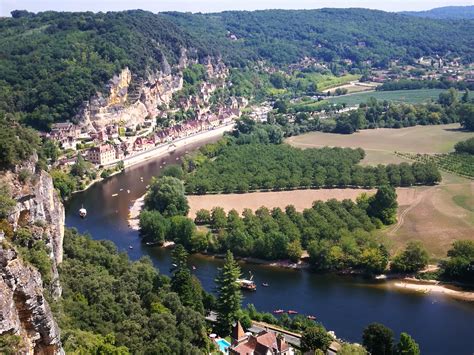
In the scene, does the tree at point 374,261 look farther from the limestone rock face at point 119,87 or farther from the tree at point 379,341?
the limestone rock face at point 119,87

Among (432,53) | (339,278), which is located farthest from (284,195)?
(432,53)

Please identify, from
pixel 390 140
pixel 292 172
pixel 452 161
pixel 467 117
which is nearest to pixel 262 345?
pixel 292 172

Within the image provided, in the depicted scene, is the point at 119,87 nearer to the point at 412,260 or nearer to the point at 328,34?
the point at 412,260

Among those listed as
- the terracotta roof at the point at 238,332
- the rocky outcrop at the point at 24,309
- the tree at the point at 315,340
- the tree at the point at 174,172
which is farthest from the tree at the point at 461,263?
the tree at the point at 174,172

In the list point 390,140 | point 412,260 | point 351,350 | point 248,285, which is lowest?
point 390,140

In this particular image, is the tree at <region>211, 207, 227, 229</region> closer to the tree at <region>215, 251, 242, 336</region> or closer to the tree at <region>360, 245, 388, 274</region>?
the tree at <region>360, 245, 388, 274</region>

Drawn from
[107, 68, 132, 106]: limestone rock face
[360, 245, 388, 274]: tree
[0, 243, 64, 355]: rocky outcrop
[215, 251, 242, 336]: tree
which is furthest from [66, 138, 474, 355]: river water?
[107, 68, 132, 106]: limestone rock face

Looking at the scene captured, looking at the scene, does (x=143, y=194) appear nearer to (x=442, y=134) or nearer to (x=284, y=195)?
(x=284, y=195)
